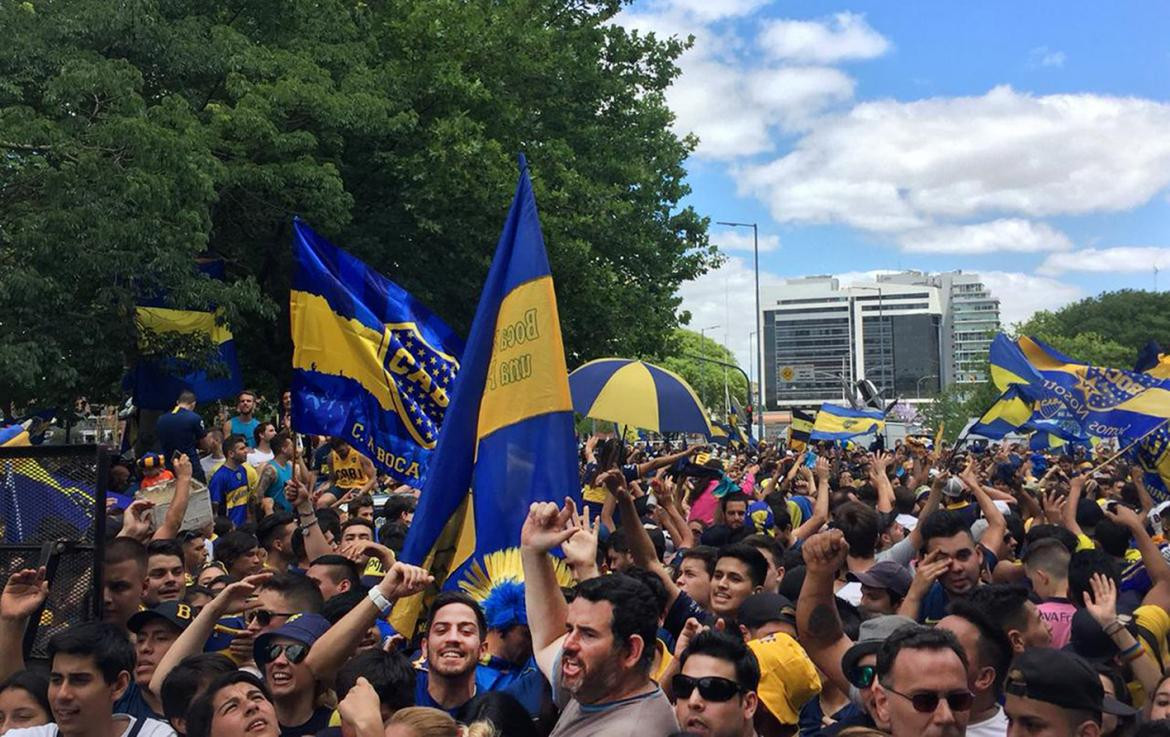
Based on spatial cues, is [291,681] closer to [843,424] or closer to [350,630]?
[350,630]

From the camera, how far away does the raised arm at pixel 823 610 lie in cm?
473

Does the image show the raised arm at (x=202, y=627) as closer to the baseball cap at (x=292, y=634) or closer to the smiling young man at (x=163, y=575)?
the baseball cap at (x=292, y=634)

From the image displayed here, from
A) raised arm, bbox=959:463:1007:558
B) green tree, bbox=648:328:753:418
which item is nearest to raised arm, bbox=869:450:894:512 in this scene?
raised arm, bbox=959:463:1007:558

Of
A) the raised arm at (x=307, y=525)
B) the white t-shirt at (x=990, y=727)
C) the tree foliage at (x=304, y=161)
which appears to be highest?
the tree foliage at (x=304, y=161)

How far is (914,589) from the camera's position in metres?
5.58

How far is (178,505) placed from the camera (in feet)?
23.6

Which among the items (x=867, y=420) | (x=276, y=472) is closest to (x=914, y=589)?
(x=276, y=472)

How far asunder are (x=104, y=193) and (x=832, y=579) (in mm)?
11363

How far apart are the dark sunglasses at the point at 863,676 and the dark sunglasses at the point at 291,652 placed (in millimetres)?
1980

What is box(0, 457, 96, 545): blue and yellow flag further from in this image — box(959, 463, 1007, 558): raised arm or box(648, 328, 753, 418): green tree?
box(648, 328, 753, 418): green tree

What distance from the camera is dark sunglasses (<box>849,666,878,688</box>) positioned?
4289 millimetres

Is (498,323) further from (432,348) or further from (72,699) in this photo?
(432,348)

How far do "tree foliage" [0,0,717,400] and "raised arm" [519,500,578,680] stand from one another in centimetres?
1040

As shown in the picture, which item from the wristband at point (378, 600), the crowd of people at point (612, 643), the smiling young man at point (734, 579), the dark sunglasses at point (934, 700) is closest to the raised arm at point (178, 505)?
the crowd of people at point (612, 643)
